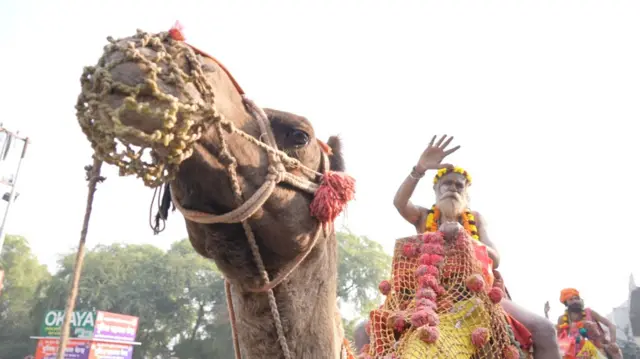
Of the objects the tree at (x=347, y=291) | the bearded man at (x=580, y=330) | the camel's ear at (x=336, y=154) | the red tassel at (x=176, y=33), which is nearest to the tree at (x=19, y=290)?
the tree at (x=347, y=291)

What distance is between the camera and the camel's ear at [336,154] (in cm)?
303

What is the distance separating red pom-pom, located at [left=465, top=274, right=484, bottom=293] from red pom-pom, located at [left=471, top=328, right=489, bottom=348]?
30cm

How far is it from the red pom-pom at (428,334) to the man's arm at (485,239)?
1472 millimetres

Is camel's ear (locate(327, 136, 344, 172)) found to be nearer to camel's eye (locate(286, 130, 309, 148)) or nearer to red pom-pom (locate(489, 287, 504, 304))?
camel's eye (locate(286, 130, 309, 148))

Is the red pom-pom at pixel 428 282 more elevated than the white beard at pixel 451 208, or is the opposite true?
the white beard at pixel 451 208

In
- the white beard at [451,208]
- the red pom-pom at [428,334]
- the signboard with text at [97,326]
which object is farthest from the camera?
the signboard with text at [97,326]

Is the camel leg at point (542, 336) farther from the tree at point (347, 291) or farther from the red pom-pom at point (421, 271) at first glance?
the tree at point (347, 291)

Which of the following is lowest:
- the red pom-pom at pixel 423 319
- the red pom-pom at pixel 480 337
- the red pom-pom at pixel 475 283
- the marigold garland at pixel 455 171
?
the red pom-pom at pixel 480 337

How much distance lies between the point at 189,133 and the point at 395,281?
277 cm

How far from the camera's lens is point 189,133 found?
1.92 metres

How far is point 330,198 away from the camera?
99.3 inches

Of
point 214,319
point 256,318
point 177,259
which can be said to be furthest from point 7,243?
point 256,318

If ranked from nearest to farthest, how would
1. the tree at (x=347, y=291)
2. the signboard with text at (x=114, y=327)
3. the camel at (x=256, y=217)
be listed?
1. the camel at (x=256, y=217)
2. the signboard with text at (x=114, y=327)
3. the tree at (x=347, y=291)

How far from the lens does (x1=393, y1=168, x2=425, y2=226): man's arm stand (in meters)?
4.89
